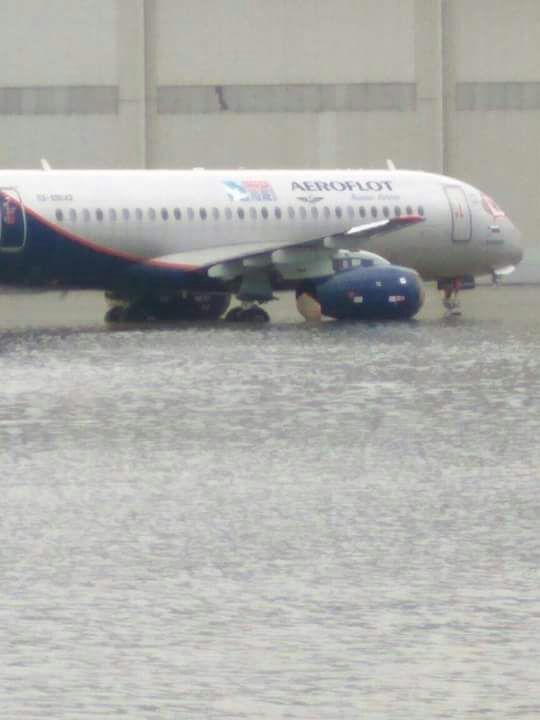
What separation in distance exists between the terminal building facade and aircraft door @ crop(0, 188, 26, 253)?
844 inches

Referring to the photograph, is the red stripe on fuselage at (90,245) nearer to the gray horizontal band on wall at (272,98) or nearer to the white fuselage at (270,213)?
the white fuselage at (270,213)

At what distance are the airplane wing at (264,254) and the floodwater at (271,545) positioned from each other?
1265cm

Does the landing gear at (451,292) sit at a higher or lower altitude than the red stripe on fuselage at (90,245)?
lower

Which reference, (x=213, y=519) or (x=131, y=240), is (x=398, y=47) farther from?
(x=213, y=519)

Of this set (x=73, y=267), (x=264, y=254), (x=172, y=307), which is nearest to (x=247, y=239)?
(x=172, y=307)

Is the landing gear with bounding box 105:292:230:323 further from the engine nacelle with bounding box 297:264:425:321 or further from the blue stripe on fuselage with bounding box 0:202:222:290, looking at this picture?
the engine nacelle with bounding box 297:264:425:321

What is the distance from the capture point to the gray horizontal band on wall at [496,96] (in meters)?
59.7

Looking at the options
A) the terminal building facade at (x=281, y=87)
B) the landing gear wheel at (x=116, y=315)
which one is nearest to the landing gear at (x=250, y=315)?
the landing gear wheel at (x=116, y=315)

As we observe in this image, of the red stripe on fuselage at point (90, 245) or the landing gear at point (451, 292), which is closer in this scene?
the red stripe on fuselage at point (90, 245)

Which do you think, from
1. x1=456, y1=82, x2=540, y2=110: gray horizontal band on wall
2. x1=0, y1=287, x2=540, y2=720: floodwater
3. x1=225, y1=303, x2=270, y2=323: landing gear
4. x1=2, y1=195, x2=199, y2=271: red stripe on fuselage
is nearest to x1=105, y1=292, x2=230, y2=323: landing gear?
x1=2, y1=195, x2=199, y2=271: red stripe on fuselage

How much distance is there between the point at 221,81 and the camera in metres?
58.9

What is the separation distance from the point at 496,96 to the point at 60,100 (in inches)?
467

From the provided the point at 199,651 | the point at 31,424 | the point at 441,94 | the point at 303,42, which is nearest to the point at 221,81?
the point at 303,42

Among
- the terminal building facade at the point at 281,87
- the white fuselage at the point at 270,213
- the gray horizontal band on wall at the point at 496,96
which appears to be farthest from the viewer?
the gray horizontal band on wall at the point at 496,96
